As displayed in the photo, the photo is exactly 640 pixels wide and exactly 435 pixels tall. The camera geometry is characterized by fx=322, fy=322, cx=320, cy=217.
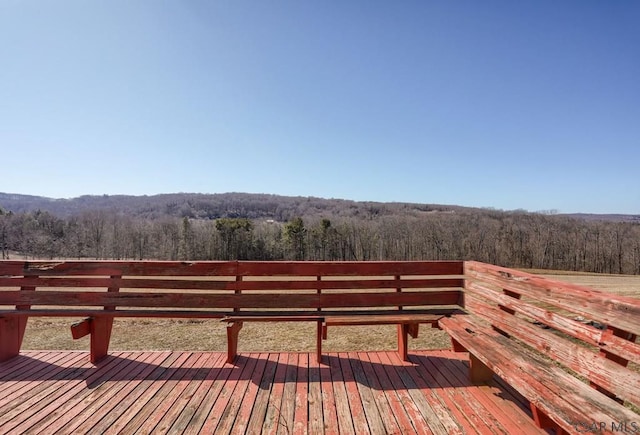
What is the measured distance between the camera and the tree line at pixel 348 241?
48.5 metres

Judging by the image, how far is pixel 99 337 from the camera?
3809mm

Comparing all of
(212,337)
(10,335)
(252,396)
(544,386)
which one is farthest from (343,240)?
(544,386)

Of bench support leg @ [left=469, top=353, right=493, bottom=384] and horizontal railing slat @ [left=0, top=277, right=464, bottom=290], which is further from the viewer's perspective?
horizontal railing slat @ [left=0, top=277, right=464, bottom=290]

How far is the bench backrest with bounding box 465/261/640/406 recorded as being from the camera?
1910 millimetres

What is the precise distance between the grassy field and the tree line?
141 ft

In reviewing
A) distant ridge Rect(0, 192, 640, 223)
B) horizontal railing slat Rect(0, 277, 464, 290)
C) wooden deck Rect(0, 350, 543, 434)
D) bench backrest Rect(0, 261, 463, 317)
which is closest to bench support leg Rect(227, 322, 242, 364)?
wooden deck Rect(0, 350, 543, 434)

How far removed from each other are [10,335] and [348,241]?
174 feet

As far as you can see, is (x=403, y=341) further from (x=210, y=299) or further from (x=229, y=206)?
(x=229, y=206)

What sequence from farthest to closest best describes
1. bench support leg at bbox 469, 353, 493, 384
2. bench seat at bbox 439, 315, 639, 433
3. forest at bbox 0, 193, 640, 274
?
forest at bbox 0, 193, 640, 274 → bench support leg at bbox 469, 353, 493, 384 → bench seat at bbox 439, 315, 639, 433

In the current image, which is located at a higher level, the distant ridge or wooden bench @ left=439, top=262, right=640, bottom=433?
the distant ridge

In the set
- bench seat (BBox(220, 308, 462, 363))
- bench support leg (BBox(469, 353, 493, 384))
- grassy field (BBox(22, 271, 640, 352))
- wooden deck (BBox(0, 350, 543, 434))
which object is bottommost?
grassy field (BBox(22, 271, 640, 352))

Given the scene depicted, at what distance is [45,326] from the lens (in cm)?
991

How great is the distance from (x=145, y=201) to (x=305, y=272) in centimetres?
10476

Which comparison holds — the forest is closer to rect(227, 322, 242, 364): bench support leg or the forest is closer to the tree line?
the tree line
